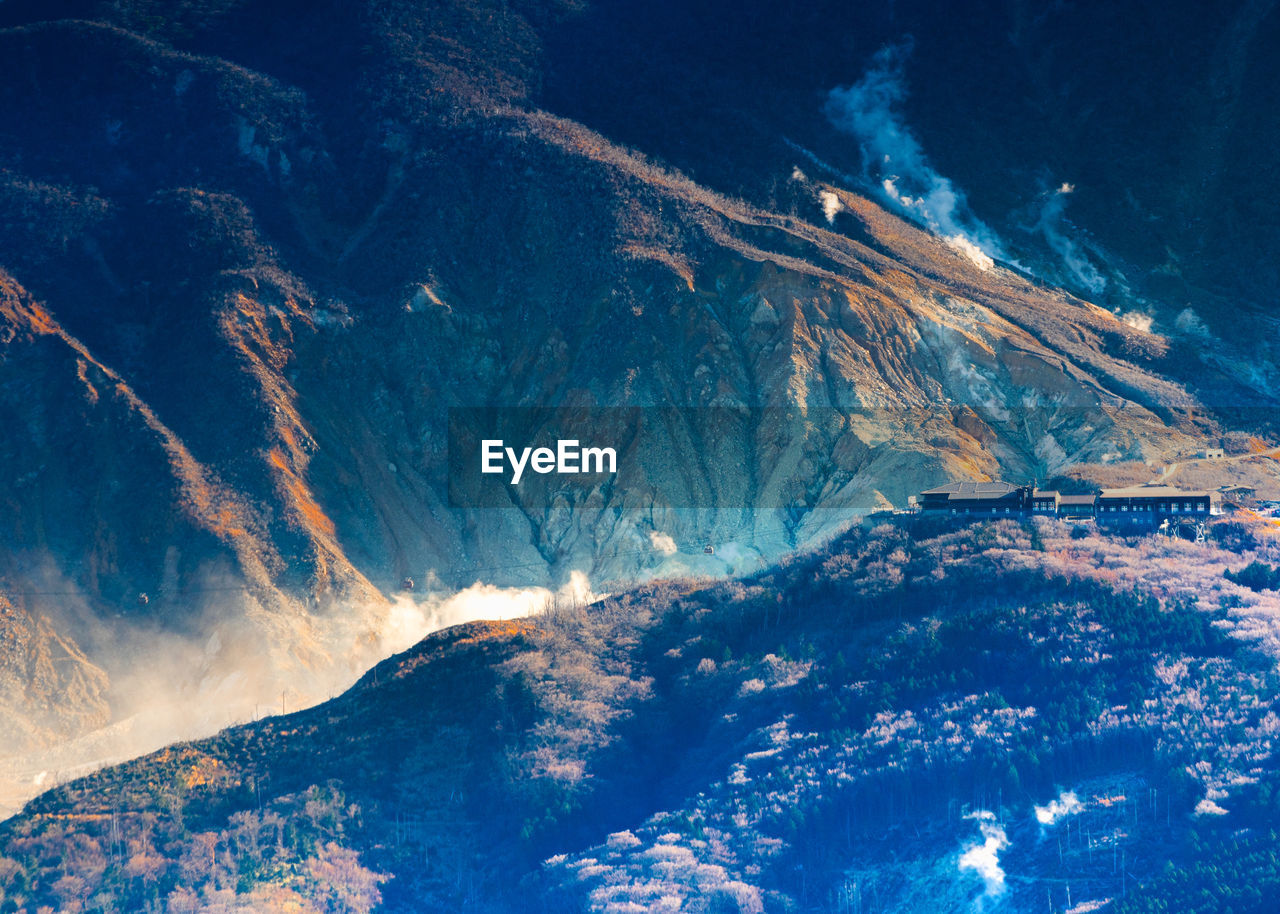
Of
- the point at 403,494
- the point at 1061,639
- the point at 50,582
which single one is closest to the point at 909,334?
the point at 403,494

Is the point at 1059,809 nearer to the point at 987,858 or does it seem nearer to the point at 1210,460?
the point at 987,858

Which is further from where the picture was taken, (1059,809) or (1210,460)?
(1210,460)

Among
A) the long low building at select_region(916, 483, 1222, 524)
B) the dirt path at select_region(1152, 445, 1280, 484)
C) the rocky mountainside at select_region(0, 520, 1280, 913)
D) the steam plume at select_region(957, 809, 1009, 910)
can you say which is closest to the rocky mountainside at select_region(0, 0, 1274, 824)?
the dirt path at select_region(1152, 445, 1280, 484)

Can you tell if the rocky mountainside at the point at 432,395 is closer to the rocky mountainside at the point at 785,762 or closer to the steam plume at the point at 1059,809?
the rocky mountainside at the point at 785,762

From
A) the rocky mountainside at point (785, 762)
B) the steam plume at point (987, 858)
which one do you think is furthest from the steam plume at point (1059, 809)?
the steam plume at point (987, 858)

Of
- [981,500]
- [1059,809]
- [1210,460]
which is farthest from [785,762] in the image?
[1210,460]
